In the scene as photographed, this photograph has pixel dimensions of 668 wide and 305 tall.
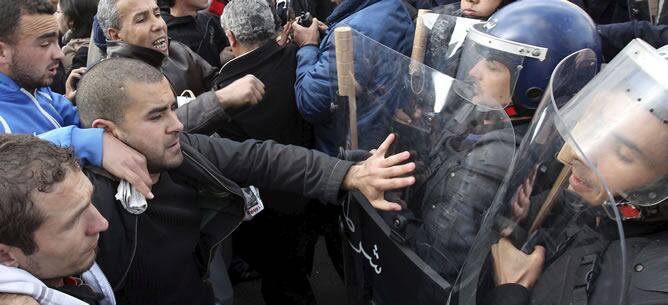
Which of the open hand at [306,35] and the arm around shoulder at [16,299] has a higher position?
the arm around shoulder at [16,299]

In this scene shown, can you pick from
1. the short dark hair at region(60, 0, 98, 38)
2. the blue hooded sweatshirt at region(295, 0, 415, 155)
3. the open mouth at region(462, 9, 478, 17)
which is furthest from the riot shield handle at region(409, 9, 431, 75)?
the short dark hair at region(60, 0, 98, 38)

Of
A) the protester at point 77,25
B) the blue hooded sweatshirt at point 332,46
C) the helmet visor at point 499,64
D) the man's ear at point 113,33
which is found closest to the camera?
the helmet visor at point 499,64

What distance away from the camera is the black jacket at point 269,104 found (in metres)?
2.80

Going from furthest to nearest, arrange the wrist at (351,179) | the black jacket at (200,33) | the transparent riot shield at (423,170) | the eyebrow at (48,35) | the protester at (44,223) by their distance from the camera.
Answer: the black jacket at (200,33) → the eyebrow at (48,35) → the wrist at (351,179) → the transparent riot shield at (423,170) → the protester at (44,223)

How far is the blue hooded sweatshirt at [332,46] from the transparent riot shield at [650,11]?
191cm

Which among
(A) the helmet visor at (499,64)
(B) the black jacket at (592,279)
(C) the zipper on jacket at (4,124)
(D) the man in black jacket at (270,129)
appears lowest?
(D) the man in black jacket at (270,129)

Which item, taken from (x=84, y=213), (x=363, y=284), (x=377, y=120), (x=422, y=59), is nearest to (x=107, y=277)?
(x=84, y=213)

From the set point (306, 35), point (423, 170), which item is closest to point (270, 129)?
point (306, 35)

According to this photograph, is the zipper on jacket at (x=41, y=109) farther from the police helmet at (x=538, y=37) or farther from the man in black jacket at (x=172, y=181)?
the police helmet at (x=538, y=37)

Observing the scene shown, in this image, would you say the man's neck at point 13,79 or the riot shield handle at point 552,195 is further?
the man's neck at point 13,79

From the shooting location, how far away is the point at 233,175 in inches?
84.3

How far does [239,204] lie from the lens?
211 centimetres

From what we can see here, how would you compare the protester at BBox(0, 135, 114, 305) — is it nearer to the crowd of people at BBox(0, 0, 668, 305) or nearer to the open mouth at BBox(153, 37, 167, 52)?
the crowd of people at BBox(0, 0, 668, 305)

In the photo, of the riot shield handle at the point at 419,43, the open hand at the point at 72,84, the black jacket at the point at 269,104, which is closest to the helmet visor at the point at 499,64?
the riot shield handle at the point at 419,43
